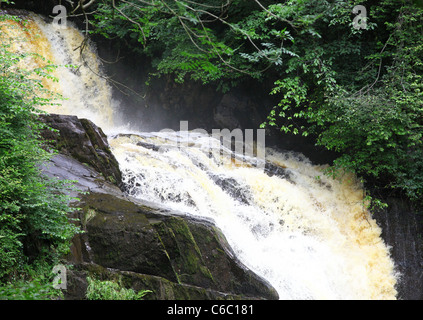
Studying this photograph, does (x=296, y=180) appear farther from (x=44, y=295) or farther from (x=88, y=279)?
(x=44, y=295)

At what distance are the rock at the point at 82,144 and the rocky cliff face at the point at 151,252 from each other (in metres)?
0.78

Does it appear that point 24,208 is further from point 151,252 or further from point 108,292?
point 151,252

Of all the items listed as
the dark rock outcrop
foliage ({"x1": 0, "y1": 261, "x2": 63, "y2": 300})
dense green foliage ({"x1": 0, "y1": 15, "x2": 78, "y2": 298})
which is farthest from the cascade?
foliage ({"x1": 0, "y1": 261, "x2": 63, "y2": 300})

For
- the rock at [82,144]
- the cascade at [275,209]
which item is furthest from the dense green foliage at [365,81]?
the rock at [82,144]

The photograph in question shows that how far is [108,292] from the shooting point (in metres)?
4.29

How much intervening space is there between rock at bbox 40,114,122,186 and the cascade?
0.44 m

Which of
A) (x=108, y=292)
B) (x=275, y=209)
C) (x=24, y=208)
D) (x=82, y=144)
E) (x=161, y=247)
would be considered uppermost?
(x=82, y=144)

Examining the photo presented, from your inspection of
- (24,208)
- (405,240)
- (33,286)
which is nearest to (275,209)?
(405,240)

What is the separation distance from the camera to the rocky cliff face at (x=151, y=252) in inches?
189

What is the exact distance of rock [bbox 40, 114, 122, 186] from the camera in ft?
22.7

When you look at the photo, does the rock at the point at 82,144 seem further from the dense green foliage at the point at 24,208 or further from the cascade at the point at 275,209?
the dense green foliage at the point at 24,208

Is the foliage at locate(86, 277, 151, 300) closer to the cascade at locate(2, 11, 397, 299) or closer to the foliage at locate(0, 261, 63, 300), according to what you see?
the foliage at locate(0, 261, 63, 300)

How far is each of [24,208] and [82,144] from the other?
3.04 m
